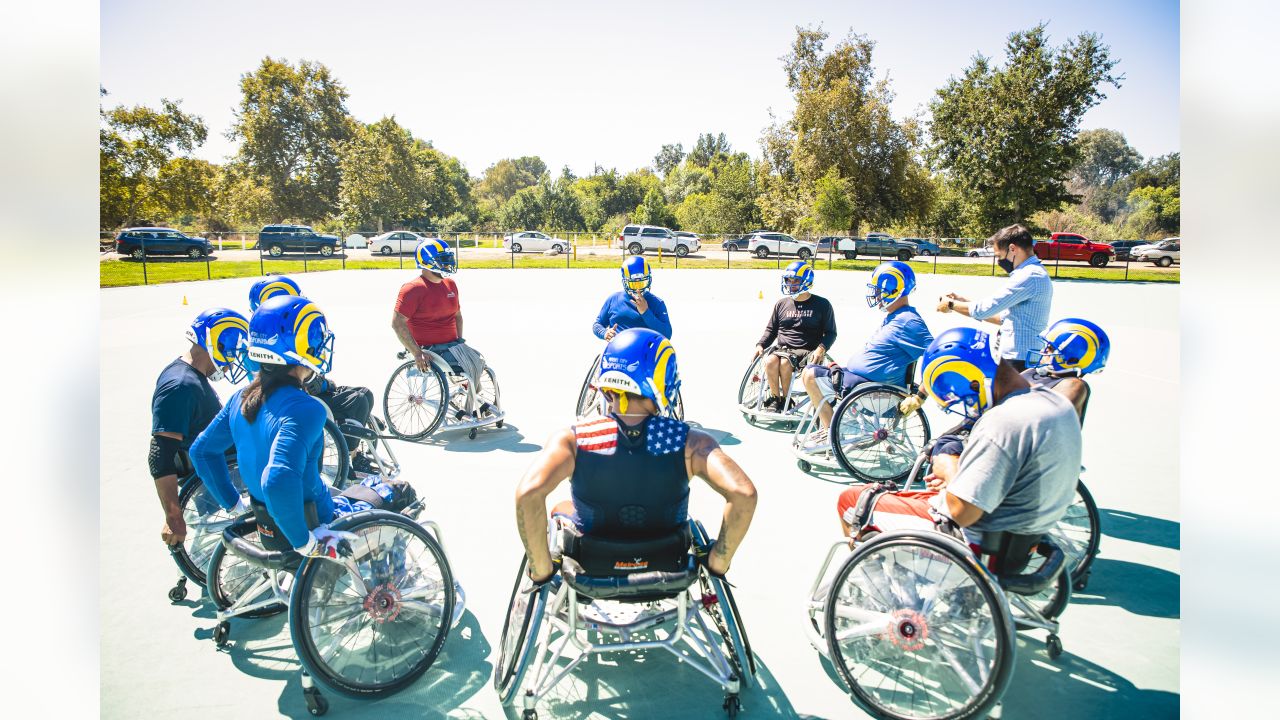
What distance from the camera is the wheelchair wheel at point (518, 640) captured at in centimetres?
303

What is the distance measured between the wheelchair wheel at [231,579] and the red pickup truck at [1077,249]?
127ft

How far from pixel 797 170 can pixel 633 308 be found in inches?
1689

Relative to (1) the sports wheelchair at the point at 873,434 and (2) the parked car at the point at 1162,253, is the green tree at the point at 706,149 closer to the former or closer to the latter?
(2) the parked car at the point at 1162,253

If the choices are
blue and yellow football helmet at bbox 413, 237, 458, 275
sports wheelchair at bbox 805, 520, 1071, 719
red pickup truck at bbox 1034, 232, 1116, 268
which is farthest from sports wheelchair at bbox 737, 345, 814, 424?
red pickup truck at bbox 1034, 232, 1116, 268

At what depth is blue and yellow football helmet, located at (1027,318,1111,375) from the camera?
4523 mm

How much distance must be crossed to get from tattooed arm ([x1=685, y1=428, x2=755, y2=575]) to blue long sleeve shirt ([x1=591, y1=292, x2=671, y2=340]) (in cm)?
396

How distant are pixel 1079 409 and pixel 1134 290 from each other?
2260 cm

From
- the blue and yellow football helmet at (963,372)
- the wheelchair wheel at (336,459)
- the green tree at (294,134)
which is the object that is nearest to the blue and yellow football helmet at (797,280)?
the blue and yellow football helmet at (963,372)

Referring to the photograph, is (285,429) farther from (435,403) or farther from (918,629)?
(435,403)

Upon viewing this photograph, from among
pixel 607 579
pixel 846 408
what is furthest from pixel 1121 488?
pixel 607 579

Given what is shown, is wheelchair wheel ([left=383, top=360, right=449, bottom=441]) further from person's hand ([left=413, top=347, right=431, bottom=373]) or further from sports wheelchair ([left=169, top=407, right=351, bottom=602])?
sports wheelchair ([left=169, top=407, right=351, bottom=602])
